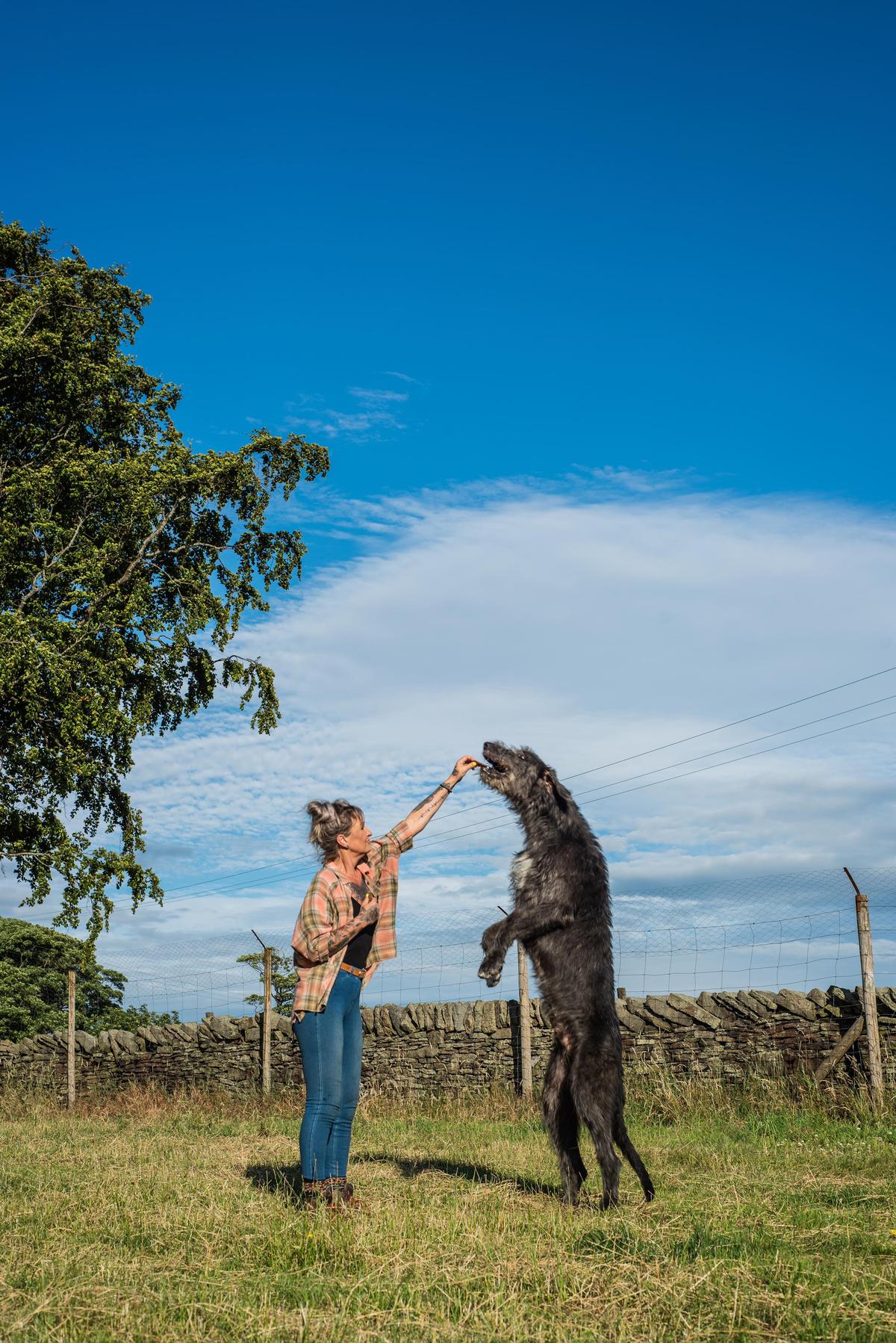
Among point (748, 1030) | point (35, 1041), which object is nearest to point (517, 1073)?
point (748, 1030)

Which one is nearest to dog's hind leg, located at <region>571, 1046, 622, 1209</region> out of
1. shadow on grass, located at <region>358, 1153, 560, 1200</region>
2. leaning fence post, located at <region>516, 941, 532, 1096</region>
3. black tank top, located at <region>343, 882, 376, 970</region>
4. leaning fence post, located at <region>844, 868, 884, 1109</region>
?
shadow on grass, located at <region>358, 1153, 560, 1200</region>

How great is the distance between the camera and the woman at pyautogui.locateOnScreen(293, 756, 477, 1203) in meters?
5.61

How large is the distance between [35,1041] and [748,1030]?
50.4 feet

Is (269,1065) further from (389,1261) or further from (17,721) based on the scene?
(389,1261)

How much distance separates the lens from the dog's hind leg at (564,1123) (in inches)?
245

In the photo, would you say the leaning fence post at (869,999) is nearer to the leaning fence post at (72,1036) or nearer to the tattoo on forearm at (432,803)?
the tattoo on forearm at (432,803)

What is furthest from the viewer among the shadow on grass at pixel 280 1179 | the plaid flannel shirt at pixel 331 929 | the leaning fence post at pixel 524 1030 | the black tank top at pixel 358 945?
the leaning fence post at pixel 524 1030

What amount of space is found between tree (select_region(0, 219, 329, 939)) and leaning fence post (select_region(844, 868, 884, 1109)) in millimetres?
12061

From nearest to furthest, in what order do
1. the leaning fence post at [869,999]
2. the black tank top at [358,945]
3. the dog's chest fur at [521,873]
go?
the black tank top at [358,945]
the dog's chest fur at [521,873]
the leaning fence post at [869,999]

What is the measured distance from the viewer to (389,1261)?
4.64 metres

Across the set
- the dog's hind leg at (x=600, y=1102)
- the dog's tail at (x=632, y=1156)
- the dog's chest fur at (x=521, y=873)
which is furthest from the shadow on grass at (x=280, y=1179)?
the dog's chest fur at (x=521, y=873)

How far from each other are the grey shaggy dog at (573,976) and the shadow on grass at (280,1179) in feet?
5.43

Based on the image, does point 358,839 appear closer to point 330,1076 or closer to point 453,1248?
point 330,1076

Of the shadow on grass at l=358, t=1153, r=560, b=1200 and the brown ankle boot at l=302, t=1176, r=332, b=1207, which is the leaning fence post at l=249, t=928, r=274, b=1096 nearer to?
the shadow on grass at l=358, t=1153, r=560, b=1200
